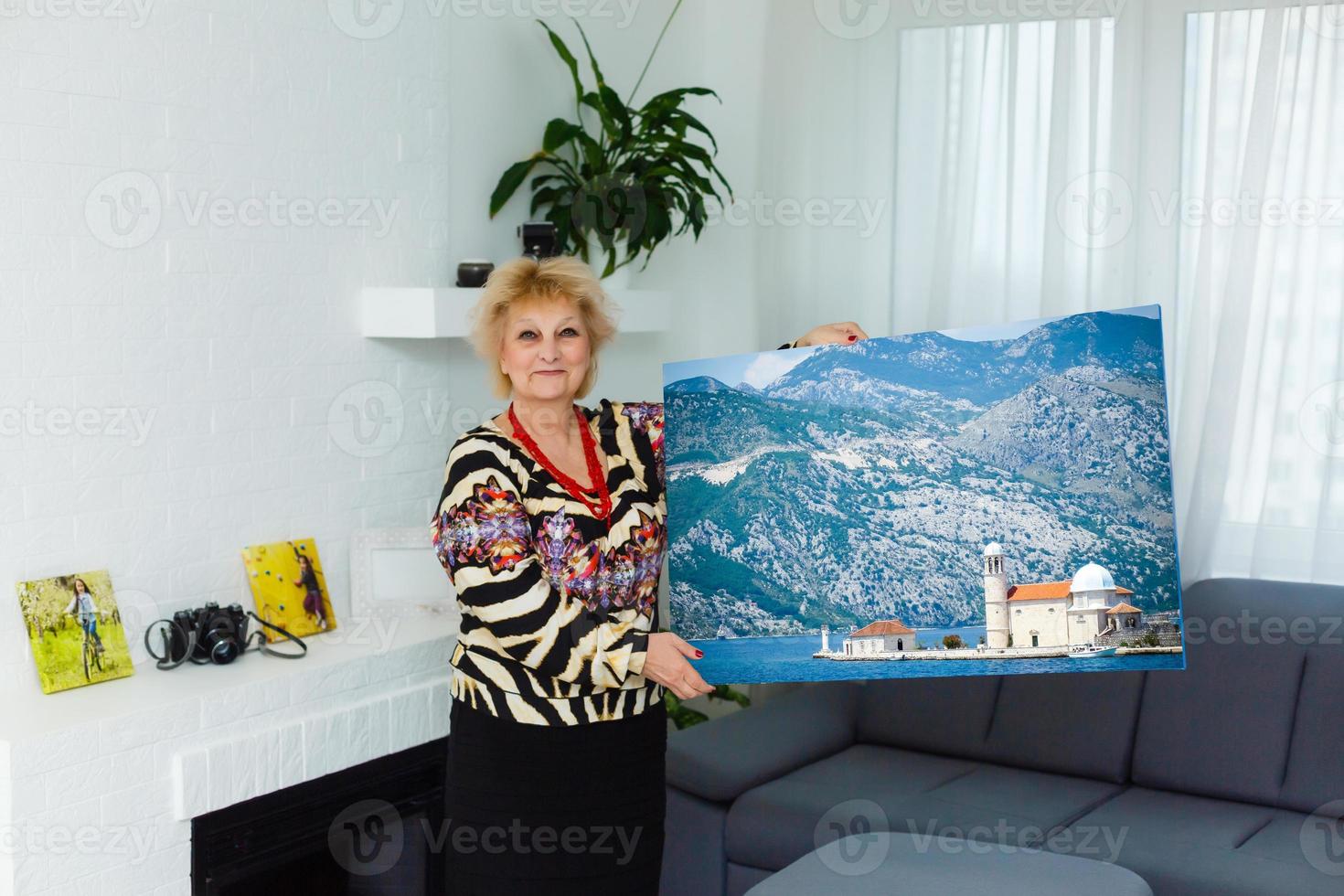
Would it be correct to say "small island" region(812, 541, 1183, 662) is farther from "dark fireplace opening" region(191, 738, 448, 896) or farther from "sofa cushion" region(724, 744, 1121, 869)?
"dark fireplace opening" region(191, 738, 448, 896)

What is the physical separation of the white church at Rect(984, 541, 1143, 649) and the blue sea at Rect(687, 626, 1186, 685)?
0.04 m

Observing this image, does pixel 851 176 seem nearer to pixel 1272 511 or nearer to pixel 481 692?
pixel 1272 511

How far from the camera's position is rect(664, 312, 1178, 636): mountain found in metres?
2.03

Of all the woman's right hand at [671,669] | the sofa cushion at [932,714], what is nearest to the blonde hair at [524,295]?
the woman's right hand at [671,669]

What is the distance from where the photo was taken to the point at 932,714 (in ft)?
10.7

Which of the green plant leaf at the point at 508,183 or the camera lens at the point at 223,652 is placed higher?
the green plant leaf at the point at 508,183

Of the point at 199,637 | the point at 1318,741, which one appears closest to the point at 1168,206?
the point at 1318,741

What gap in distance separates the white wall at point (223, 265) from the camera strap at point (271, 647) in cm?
9

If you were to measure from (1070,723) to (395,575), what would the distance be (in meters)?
1.62

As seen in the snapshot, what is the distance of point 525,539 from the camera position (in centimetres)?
204

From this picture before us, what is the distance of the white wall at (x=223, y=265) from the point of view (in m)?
2.45

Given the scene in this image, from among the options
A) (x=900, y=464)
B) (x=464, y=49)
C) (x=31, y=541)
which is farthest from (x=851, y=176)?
(x=31, y=541)

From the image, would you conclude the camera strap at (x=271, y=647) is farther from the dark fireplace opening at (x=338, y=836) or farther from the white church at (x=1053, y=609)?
the white church at (x=1053, y=609)

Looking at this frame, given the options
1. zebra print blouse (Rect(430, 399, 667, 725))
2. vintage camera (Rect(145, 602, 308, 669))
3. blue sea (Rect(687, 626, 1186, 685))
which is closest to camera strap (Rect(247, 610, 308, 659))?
vintage camera (Rect(145, 602, 308, 669))
